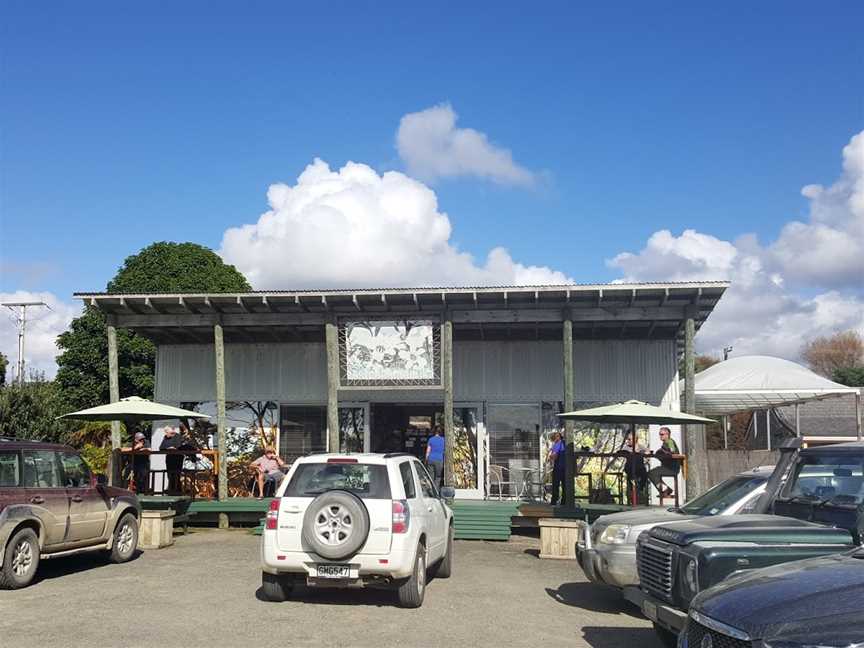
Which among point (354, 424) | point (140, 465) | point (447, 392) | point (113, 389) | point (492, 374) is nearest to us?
point (447, 392)

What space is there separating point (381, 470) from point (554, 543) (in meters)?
5.46

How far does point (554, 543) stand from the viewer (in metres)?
14.5

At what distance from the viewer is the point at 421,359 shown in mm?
18719

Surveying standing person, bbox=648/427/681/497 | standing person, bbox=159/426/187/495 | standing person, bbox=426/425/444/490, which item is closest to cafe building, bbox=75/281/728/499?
standing person, bbox=426/425/444/490

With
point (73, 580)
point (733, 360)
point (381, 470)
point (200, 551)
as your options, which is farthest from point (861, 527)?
point (733, 360)

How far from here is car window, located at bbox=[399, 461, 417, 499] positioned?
10.3 m

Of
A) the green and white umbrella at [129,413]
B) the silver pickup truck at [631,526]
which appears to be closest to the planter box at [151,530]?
the green and white umbrella at [129,413]

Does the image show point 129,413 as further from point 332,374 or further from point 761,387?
point 761,387

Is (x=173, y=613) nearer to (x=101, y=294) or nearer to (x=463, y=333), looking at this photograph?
(x=101, y=294)

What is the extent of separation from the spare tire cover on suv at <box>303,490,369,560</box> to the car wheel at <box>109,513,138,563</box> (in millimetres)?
5401

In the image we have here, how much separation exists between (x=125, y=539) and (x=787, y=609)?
1137cm

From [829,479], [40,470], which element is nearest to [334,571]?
[40,470]

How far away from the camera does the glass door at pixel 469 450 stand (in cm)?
2117

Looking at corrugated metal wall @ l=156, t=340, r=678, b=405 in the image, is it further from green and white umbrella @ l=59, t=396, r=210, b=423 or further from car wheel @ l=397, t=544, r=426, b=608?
car wheel @ l=397, t=544, r=426, b=608
